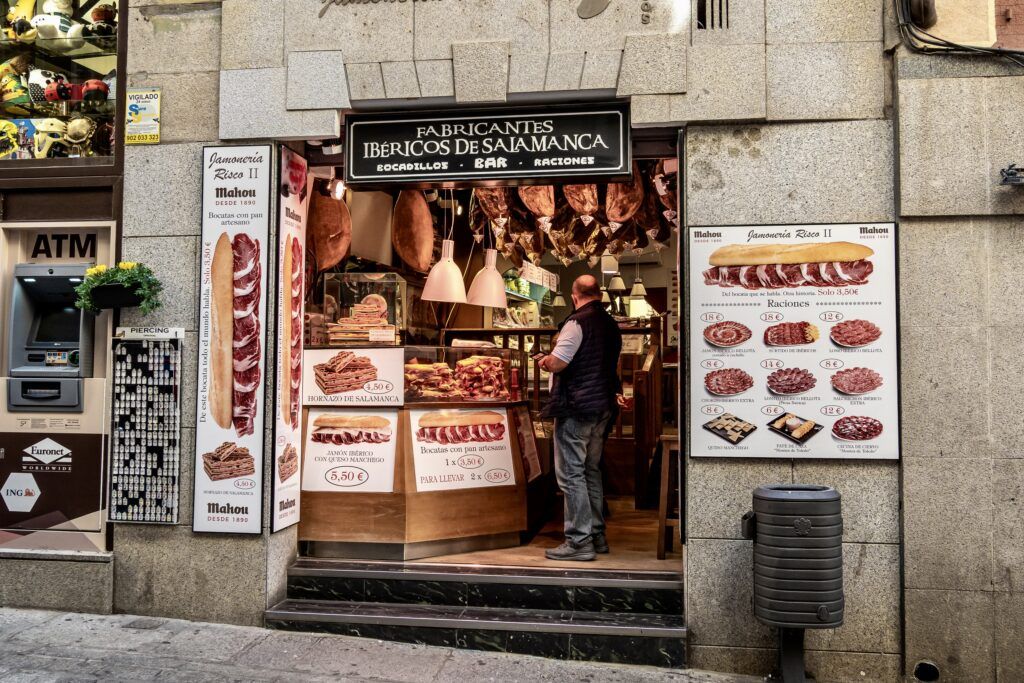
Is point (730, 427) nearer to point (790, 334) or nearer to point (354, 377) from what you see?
point (790, 334)

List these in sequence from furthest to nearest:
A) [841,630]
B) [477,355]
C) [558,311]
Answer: [558,311], [477,355], [841,630]

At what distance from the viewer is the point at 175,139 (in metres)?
5.86

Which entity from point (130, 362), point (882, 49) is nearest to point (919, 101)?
point (882, 49)

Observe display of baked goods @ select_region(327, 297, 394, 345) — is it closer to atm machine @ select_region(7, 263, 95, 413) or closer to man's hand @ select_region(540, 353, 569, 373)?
man's hand @ select_region(540, 353, 569, 373)

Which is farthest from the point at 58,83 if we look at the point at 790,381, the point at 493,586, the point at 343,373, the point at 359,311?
the point at 790,381

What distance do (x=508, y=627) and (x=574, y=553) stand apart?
3.42 ft

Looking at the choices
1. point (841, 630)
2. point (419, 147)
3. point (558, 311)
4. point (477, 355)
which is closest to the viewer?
point (841, 630)

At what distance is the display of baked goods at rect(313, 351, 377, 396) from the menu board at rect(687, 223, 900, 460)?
268cm

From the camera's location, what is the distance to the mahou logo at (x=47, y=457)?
5.96 m

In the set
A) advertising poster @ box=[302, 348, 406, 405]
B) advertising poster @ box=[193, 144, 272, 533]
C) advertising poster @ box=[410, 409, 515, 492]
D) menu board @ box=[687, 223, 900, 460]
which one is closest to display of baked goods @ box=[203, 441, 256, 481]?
advertising poster @ box=[193, 144, 272, 533]

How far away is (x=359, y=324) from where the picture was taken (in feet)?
21.9

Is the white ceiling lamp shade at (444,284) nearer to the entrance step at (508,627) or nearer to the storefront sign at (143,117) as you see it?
the storefront sign at (143,117)

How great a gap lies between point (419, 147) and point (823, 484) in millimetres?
3615

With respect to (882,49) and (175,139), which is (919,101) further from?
(175,139)
